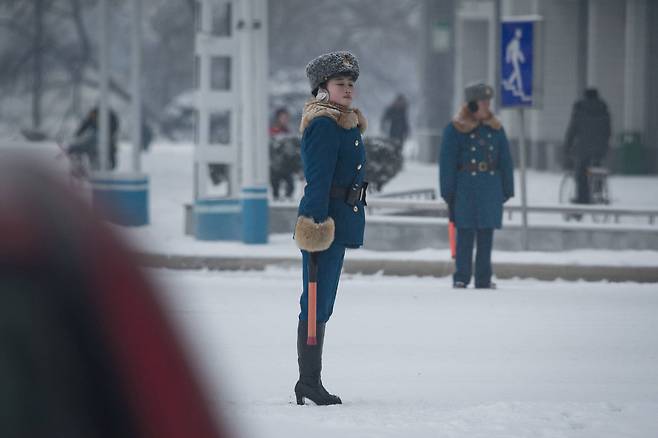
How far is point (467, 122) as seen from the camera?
38.3 feet

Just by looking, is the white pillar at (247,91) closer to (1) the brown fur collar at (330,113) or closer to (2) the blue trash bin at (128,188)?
(2) the blue trash bin at (128,188)

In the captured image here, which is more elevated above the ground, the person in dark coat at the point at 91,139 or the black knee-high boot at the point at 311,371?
the person in dark coat at the point at 91,139

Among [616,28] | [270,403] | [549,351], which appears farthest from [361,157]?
[616,28]

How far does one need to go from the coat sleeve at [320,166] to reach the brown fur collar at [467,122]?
5096 mm

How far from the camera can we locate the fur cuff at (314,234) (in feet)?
21.5

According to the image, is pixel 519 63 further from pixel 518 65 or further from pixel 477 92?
pixel 477 92

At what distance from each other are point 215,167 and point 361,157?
1766 centimetres

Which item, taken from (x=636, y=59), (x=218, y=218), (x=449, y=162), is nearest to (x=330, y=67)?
(x=449, y=162)

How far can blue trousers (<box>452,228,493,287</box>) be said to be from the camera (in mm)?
11875

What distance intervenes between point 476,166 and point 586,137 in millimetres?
8659

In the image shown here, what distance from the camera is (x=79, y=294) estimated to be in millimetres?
1356

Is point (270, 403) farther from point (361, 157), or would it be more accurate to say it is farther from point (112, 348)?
point (112, 348)

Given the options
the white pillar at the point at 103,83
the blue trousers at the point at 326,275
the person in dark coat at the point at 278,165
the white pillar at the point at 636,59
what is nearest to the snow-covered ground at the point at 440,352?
the blue trousers at the point at 326,275

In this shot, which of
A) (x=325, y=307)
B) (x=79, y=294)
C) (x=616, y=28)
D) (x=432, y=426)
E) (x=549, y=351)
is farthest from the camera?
(x=616, y=28)
